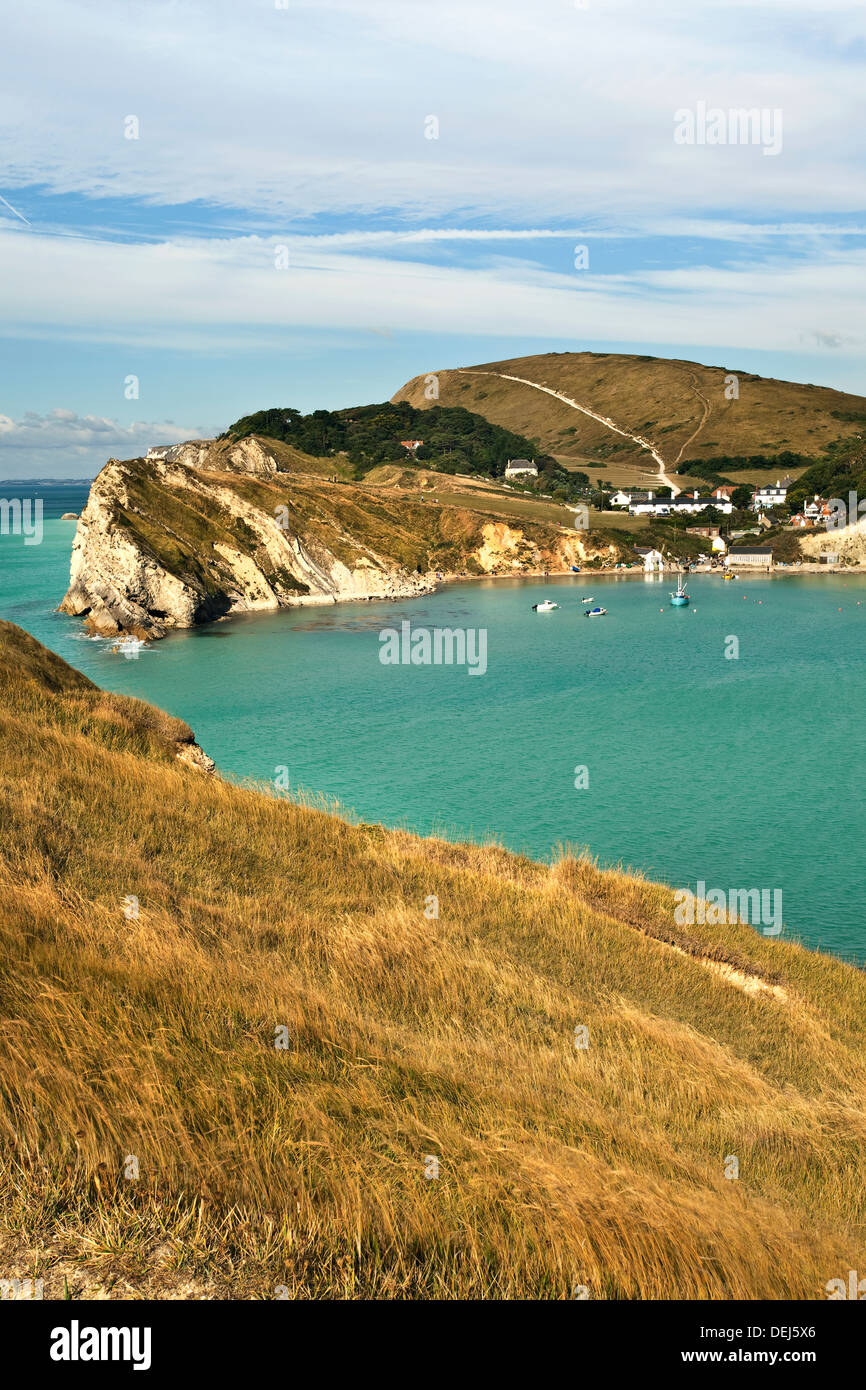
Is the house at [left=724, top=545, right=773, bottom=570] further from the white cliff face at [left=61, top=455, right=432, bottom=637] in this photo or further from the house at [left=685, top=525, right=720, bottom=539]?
the white cliff face at [left=61, top=455, right=432, bottom=637]

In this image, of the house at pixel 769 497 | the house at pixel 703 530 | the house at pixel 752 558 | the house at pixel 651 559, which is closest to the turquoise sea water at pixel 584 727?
the house at pixel 651 559

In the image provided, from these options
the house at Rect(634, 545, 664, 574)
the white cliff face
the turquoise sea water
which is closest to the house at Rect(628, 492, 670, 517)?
the house at Rect(634, 545, 664, 574)

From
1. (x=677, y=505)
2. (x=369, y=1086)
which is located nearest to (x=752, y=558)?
(x=677, y=505)

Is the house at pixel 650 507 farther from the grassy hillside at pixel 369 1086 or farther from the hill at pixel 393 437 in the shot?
the grassy hillside at pixel 369 1086

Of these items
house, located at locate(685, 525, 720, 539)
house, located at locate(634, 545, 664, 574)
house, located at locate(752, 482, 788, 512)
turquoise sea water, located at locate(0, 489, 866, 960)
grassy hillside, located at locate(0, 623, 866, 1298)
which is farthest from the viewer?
house, located at locate(752, 482, 788, 512)

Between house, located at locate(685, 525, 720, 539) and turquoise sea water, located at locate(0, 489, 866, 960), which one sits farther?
house, located at locate(685, 525, 720, 539)

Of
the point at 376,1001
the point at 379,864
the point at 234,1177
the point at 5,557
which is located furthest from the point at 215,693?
the point at 5,557
